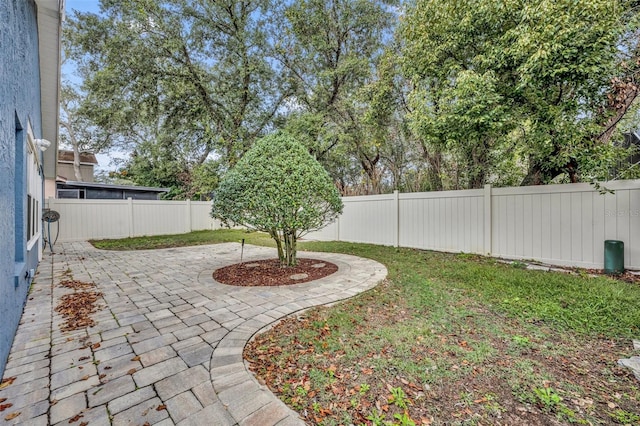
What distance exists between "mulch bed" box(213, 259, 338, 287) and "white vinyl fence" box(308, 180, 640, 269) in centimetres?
312

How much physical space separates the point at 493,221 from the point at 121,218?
13.0 metres

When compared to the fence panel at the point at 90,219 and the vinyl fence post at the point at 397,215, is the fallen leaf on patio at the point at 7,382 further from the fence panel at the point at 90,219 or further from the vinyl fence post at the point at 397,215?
the fence panel at the point at 90,219

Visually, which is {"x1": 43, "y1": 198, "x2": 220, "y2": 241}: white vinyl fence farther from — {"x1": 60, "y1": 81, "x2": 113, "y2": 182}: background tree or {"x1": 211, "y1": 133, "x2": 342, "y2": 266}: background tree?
{"x1": 60, "y1": 81, "x2": 113, "y2": 182}: background tree

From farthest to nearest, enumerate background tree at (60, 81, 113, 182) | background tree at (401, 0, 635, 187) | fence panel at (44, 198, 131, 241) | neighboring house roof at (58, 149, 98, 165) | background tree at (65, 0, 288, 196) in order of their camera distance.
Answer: neighboring house roof at (58, 149, 98, 165) < background tree at (60, 81, 113, 182) < background tree at (65, 0, 288, 196) < fence panel at (44, 198, 131, 241) < background tree at (401, 0, 635, 187)

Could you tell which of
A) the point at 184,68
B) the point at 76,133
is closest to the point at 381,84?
the point at 184,68

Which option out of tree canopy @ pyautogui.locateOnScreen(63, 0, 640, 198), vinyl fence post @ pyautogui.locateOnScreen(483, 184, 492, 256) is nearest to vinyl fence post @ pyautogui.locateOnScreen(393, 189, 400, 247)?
tree canopy @ pyautogui.locateOnScreen(63, 0, 640, 198)

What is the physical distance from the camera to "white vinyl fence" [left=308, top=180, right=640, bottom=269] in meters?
4.80

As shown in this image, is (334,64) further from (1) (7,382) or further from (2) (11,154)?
(1) (7,382)

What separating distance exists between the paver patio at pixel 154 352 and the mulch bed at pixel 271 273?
259 millimetres

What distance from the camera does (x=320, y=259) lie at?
263 inches

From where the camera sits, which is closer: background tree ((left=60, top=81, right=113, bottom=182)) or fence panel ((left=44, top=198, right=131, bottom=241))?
fence panel ((left=44, top=198, right=131, bottom=241))

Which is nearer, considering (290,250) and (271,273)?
(271,273)

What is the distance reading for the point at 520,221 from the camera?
5.95 m

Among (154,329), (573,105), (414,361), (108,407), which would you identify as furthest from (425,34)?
(108,407)
